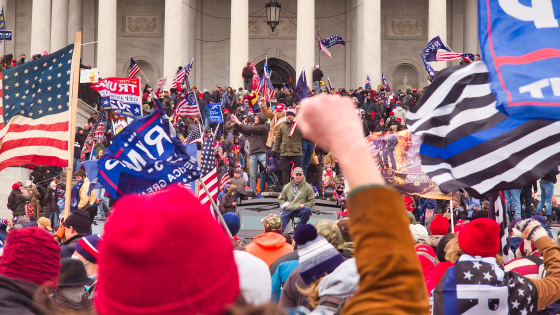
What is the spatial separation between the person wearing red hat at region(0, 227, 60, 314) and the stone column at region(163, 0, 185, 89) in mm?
28359

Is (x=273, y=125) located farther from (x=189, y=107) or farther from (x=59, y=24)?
(x=59, y=24)

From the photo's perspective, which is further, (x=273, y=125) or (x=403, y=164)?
(x=273, y=125)

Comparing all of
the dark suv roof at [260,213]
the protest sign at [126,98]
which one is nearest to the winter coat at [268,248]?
the dark suv roof at [260,213]

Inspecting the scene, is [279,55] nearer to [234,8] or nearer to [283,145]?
[234,8]

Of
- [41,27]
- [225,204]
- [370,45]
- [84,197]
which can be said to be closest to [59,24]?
[41,27]

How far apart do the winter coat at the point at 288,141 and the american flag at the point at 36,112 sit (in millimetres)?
5139

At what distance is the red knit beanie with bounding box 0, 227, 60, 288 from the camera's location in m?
2.64

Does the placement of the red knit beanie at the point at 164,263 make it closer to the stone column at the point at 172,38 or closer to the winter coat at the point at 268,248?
the winter coat at the point at 268,248

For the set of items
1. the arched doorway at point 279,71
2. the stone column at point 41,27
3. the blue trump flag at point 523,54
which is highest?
the stone column at point 41,27

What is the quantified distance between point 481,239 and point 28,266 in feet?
7.30

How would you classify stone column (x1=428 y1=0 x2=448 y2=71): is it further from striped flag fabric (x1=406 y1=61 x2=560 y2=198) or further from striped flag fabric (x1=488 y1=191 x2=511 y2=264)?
striped flag fabric (x1=406 y1=61 x2=560 y2=198)

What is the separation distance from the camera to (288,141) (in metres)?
13.1

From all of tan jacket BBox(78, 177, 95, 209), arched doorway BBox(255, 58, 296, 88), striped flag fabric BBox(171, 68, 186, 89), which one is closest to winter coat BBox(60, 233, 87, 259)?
tan jacket BBox(78, 177, 95, 209)

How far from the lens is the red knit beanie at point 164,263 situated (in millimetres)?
1314
